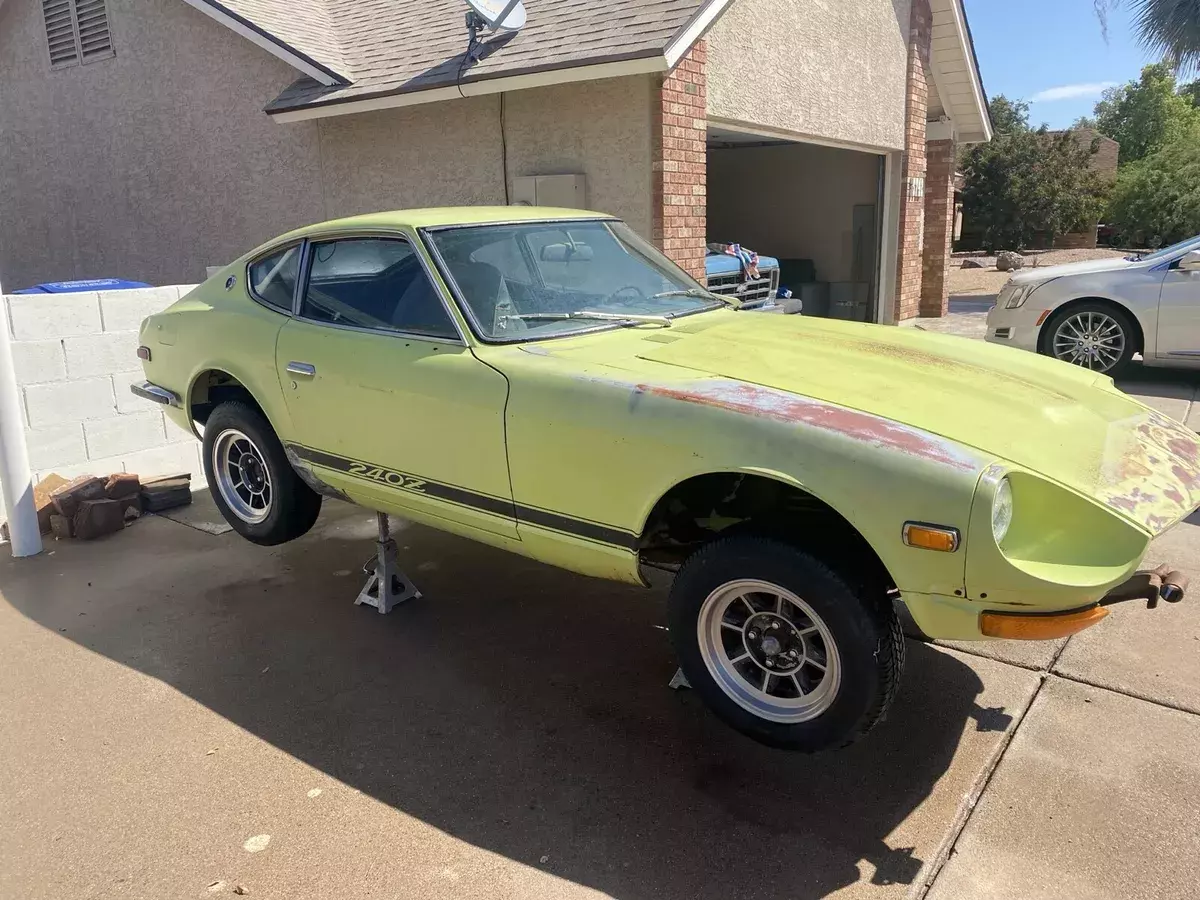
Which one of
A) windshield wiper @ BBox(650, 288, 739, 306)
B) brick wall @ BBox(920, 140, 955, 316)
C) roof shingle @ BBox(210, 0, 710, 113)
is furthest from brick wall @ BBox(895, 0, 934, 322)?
windshield wiper @ BBox(650, 288, 739, 306)

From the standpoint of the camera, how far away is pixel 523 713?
3447mm

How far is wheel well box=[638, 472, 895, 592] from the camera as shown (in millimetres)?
2838

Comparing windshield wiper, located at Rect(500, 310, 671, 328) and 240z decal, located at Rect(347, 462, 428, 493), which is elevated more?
windshield wiper, located at Rect(500, 310, 671, 328)

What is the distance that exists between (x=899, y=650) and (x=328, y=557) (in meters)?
3.26

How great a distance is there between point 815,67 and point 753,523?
28.2 ft

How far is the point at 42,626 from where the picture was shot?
14.1ft

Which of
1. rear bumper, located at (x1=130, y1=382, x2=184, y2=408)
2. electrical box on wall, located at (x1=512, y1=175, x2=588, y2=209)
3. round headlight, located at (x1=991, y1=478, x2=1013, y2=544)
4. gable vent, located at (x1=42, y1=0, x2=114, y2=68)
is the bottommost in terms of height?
rear bumper, located at (x1=130, y1=382, x2=184, y2=408)

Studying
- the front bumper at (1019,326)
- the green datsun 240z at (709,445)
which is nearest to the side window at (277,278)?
the green datsun 240z at (709,445)

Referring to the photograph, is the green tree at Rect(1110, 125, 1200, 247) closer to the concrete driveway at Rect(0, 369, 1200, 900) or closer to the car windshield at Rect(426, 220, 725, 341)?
the car windshield at Rect(426, 220, 725, 341)

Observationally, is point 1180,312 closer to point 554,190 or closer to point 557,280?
point 554,190

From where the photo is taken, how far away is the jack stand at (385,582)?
430 centimetres

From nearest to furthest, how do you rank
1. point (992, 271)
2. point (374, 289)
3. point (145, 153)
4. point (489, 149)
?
point (374, 289) < point (489, 149) < point (145, 153) < point (992, 271)

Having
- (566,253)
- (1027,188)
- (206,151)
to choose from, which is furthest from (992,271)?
(566,253)

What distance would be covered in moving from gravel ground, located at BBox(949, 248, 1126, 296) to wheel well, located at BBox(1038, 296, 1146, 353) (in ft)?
30.0
